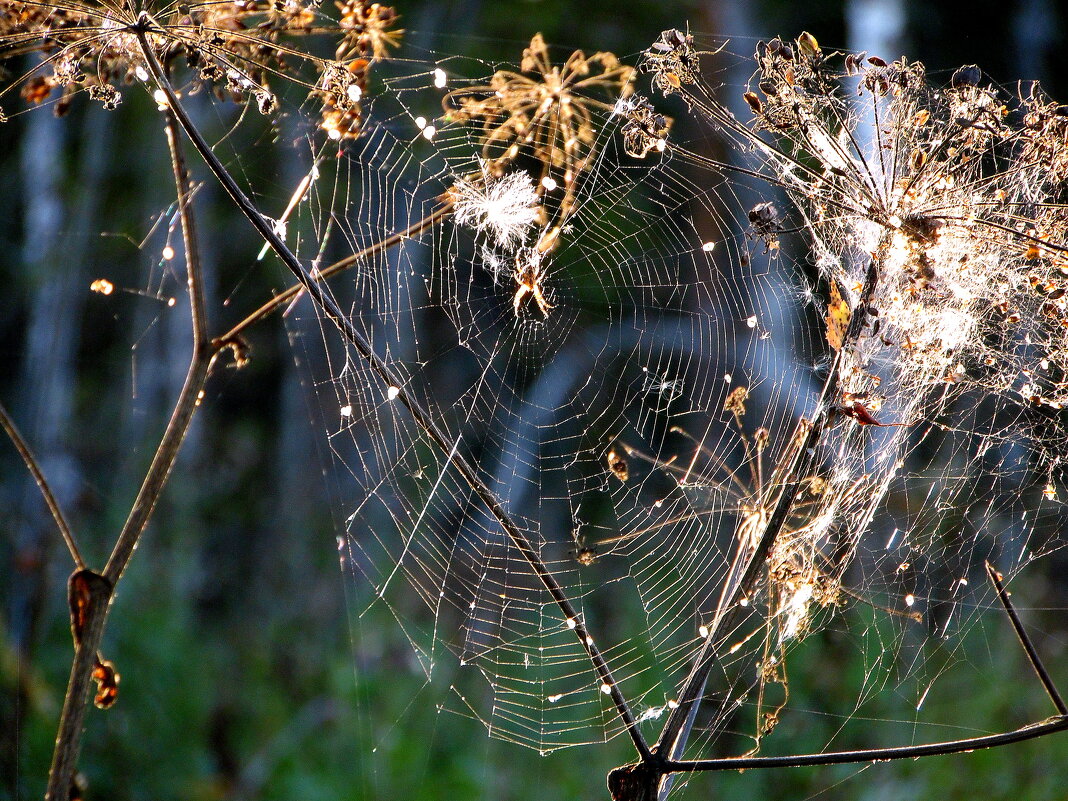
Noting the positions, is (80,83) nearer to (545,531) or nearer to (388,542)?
(388,542)

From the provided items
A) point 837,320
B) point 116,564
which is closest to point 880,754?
point 837,320

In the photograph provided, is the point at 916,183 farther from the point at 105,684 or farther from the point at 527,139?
the point at 105,684

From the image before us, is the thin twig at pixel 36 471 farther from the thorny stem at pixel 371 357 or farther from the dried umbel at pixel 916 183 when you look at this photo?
the dried umbel at pixel 916 183

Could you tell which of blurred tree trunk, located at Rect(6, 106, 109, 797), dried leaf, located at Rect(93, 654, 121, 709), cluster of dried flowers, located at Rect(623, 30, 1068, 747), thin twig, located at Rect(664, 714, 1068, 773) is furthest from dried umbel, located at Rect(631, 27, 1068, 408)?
blurred tree trunk, located at Rect(6, 106, 109, 797)

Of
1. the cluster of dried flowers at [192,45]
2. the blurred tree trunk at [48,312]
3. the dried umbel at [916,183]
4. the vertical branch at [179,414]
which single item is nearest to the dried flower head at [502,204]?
the cluster of dried flowers at [192,45]

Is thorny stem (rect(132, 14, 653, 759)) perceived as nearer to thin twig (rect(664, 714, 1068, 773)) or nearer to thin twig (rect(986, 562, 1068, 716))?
thin twig (rect(664, 714, 1068, 773))

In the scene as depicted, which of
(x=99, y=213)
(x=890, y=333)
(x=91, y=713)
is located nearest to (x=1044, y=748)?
(x=890, y=333)
